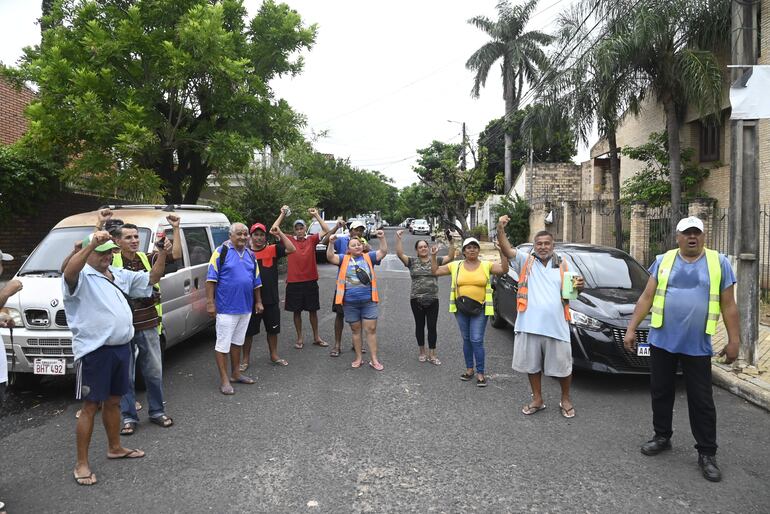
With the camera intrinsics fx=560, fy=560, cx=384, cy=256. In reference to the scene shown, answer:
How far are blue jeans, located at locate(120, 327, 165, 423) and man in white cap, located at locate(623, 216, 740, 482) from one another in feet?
13.4

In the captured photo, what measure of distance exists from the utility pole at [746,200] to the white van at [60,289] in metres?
6.64

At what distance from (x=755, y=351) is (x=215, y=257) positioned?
→ 6.22 meters

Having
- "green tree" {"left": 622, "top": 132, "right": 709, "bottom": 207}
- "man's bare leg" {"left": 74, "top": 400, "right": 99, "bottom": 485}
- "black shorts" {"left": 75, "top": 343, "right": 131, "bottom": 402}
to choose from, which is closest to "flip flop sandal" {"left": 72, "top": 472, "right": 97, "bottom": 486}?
"man's bare leg" {"left": 74, "top": 400, "right": 99, "bottom": 485}

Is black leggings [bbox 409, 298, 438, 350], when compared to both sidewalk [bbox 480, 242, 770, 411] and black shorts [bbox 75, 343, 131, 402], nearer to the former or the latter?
sidewalk [bbox 480, 242, 770, 411]

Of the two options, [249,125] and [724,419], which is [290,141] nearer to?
[249,125]

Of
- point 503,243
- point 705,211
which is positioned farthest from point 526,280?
point 705,211

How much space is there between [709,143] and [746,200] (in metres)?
10.4

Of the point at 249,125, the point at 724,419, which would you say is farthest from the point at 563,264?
the point at 249,125

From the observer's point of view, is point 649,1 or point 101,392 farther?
point 649,1

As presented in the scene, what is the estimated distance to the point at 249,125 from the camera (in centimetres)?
1226

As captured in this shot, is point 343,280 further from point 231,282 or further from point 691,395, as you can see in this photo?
point 691,395

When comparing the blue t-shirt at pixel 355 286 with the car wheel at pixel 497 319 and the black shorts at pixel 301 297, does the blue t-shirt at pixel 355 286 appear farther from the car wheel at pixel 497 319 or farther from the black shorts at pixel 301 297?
the car wheel at pixel 497 319

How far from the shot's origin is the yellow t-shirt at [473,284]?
6051 mm

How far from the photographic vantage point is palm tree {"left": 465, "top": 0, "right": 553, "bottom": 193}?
3128 centimetres
